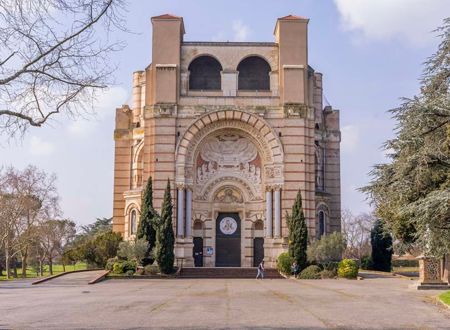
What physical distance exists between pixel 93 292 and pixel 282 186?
1904cm

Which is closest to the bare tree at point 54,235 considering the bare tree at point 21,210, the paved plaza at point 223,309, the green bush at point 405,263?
the bare tree at point 21,210

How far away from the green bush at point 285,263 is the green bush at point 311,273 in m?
1.21

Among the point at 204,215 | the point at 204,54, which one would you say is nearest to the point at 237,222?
the point at 204,215

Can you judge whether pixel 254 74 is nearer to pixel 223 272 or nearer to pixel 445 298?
pixel 223 272

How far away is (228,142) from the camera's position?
43.7 m

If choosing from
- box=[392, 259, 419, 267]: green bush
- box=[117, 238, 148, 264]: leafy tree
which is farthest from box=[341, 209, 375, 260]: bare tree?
box=[117, 238, 148, 264]: leafy tree

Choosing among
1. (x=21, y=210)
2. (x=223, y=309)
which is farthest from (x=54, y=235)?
(x=223, y=309)

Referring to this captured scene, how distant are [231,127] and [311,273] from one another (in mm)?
12005

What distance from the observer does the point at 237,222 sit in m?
43.3

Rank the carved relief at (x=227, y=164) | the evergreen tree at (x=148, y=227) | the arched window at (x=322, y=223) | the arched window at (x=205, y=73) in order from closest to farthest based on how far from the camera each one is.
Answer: the evergreen tree at (x=148, y=227), the carved relief at (x=227, y=164), the arched window at (x=205, y=73), the arched window at (x=322, y=223)

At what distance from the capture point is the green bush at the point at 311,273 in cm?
3556

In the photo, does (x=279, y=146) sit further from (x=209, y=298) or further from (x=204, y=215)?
(x=209, y=298)

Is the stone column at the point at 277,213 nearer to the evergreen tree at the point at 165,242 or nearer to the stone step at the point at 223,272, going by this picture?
the stone step at the point at 223,272

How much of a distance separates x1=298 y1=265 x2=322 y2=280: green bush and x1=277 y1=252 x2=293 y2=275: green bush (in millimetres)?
1207
